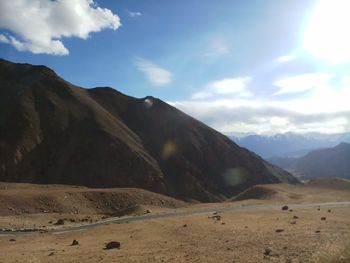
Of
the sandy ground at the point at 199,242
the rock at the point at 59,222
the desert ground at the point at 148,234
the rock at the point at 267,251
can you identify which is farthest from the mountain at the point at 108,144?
the rock at the point at 267,251

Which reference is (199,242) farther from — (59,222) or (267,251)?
(59,222)

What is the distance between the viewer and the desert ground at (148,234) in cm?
2616

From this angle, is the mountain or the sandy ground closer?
the sandy ground

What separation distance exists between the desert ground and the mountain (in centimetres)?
4643

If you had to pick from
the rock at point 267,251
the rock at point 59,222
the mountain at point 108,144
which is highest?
the mountain at point 108,144

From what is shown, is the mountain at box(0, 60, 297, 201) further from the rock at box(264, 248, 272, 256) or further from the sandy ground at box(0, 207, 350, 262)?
the rock at box(264, 248, 272, 256)

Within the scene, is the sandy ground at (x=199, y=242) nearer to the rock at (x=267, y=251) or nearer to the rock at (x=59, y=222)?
the rock at (x=267, y=251)

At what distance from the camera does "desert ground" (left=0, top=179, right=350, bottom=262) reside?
2616 cm

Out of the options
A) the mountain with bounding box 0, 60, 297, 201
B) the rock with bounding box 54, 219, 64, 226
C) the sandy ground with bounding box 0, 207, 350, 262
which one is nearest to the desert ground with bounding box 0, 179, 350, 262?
the sandy ground with bounding box 0, 207, 350, 262

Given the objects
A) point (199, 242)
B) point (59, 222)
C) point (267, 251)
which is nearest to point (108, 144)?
point (59, 222)

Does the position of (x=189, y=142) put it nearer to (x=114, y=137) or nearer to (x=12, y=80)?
(x=114, y=137)

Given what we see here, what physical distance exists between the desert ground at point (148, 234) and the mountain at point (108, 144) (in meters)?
46.4

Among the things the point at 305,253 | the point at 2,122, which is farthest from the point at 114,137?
the point at 305,253

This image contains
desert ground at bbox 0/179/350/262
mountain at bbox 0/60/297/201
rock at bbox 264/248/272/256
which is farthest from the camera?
mountain at bbox 0/60/297/201
